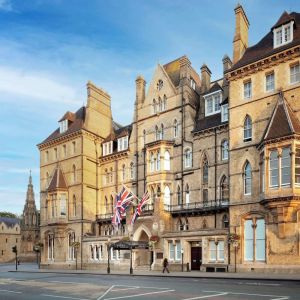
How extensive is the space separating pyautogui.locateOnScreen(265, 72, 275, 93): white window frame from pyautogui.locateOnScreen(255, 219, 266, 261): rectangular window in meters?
10.3

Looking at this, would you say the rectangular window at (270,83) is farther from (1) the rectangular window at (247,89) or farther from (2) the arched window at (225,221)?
(2) the arched window at (225,221)

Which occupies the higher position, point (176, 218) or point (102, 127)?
point (102, 127)

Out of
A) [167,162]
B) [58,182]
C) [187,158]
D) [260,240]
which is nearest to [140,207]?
[167,162]

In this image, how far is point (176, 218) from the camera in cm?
4734

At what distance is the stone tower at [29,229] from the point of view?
102m

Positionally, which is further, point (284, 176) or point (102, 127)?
point (102, 127)

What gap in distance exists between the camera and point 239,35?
41.7m

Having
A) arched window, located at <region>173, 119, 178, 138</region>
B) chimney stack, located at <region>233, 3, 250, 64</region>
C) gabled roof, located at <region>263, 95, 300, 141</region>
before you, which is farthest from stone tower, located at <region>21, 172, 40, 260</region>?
gabled roof, located at <region>263, 95, 300, 141</region>

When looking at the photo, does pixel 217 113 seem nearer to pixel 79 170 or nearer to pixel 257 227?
pixel 257 227

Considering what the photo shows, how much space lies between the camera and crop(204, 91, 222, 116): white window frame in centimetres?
4706

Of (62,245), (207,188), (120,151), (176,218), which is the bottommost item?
(62,245)

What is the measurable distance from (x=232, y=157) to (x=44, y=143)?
103ft

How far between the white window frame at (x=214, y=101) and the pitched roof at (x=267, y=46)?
6952mm

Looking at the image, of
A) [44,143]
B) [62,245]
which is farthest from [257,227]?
[44,143]
